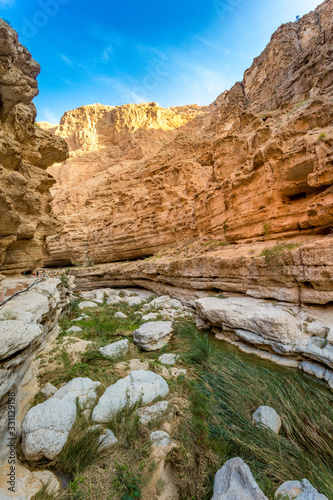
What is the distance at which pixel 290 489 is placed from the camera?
210 centimetres

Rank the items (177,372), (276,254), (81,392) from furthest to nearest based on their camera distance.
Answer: (276,254)
(177,372)
(81,392)

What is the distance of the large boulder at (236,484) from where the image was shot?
186cm

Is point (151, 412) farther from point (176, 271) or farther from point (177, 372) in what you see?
point (176, 271)

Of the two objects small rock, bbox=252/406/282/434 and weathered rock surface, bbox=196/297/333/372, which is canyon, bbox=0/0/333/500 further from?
small rock, bbox=252/406/282/434

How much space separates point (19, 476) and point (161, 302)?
27.8 ft

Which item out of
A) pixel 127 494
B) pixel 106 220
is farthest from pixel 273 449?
pixel 106 220

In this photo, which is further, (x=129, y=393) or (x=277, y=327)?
(x=277, y=327)

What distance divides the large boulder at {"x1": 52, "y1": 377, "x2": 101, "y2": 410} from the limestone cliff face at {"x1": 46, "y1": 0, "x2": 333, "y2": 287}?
19.5 feet

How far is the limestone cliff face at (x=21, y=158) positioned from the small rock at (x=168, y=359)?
16.6 feet

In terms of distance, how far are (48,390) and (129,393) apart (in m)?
1.40

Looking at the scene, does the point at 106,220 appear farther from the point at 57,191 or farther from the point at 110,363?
the point at 57,191

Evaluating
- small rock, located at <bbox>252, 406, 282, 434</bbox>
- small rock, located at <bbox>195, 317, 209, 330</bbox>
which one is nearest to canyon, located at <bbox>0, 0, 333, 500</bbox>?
small rock, located at <bbox>195, 317, 209, 330</bbox>

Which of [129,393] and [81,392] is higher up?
[81,392]

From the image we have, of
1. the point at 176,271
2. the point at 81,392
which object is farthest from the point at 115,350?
the point at 176,271
